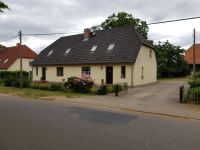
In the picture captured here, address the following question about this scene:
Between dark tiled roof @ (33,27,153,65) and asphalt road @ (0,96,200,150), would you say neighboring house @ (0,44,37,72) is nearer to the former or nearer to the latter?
dark tiled roof @ (33,27,153,65)

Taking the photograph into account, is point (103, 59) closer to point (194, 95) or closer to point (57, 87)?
point (57, 87)

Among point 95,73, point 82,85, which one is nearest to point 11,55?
point 95,73

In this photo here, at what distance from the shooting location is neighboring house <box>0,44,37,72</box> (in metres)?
52.7

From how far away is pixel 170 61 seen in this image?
1977 inches

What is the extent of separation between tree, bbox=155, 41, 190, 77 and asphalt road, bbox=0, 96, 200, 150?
38373mm

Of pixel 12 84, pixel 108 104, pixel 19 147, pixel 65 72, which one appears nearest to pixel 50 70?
pixel 65 72

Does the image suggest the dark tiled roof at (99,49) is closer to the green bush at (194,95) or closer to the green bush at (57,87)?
the green bush at (57,87)

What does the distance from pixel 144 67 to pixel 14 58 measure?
96.4 feet

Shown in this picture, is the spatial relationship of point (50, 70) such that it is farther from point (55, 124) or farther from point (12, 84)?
point (55, 124)

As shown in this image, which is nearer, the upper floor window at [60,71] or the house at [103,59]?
the house at [103,59]

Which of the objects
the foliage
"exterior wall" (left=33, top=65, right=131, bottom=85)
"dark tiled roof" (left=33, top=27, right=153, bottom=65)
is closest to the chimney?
"dark tiled roof" (left=33, top=27, right=153, bottom=65)

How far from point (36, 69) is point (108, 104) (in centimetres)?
2761

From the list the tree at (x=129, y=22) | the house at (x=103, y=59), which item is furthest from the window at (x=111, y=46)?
the tree at (x=129, y=22)

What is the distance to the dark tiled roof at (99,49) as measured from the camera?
99.7 ft
